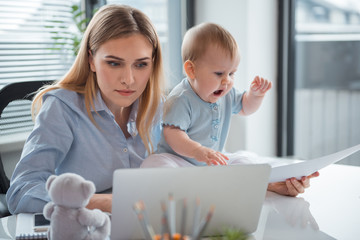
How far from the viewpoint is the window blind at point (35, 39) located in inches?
99.3

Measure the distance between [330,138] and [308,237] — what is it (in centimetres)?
280

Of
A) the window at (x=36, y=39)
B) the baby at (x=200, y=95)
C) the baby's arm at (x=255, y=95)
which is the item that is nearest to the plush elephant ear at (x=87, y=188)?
the baby at (x=200, y=95)

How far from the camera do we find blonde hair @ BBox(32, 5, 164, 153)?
1196 mm

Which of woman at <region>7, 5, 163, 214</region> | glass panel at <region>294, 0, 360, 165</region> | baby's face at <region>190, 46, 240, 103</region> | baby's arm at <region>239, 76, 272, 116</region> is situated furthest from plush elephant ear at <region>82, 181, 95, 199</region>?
glass panel at <region>294, 0, 360, 165</region>

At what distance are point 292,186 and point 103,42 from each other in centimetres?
59

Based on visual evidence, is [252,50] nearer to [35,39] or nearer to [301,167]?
[35,39]

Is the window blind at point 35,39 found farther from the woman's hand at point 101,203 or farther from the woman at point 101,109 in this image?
the woman's hand at point 101,203

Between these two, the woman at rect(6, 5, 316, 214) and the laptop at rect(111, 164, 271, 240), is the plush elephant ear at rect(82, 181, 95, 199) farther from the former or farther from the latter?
the woman at rect(6, 5, 316, 214)

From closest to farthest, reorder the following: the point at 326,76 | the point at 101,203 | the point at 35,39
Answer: the point at 101,203 < the point at 35,39 < the point at 326,76

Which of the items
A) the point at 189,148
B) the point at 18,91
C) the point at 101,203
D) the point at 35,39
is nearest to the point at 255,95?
the point at 189,148

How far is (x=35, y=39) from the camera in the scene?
2654mm

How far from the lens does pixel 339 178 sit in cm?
133

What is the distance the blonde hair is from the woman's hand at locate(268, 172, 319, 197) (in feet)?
1.29

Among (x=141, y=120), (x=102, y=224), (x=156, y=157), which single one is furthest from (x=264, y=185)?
(x=141, y=120)
